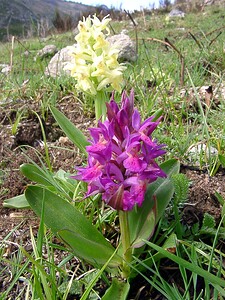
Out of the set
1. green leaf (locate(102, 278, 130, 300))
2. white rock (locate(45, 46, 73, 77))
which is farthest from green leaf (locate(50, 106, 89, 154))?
white rock (locate(45, 46, 73, 77))

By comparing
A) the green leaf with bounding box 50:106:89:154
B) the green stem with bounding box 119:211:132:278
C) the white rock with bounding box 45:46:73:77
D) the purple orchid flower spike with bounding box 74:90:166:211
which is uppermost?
the purple orchid flower spike with bounding box 74:90:166:211

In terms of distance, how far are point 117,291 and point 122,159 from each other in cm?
34

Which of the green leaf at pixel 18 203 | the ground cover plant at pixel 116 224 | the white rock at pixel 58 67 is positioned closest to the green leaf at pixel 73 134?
the ground cover plant at pixel 116 224

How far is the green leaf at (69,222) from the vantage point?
1.01 metres

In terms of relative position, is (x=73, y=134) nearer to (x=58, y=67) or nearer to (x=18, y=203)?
(x=18, y=203)

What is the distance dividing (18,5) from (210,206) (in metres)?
47.4

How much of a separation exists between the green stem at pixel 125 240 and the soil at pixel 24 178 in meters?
0.08

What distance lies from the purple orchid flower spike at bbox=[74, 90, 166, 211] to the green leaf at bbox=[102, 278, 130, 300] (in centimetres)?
21

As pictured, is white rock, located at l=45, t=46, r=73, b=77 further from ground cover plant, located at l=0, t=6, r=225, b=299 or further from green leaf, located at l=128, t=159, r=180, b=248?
green leaf, located at l=128, t=159, r=180, b=248

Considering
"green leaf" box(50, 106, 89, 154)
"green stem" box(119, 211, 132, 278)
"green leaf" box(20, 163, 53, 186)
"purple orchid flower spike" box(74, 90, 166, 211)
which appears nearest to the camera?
"purple orchid flower spike" box(74, 90, 166, 211)

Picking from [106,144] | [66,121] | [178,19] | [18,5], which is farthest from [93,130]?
[18,5]

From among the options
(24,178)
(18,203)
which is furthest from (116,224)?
(24,178)

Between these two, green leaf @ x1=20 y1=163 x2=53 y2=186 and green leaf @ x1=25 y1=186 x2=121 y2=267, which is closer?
green leaf @ x1=25 y1=186 x2=121 y2=267

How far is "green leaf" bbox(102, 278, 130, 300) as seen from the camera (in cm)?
98
